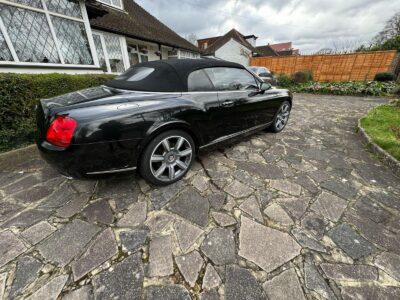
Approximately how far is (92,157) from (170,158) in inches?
33.3

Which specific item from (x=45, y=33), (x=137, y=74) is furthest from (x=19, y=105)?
(x=45, y=33)

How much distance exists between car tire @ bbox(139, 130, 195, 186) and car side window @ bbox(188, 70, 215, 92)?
23.9 inches

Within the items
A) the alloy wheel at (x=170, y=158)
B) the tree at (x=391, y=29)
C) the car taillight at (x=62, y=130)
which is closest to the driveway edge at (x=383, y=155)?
the alloy wheel at (x=170, y=158)

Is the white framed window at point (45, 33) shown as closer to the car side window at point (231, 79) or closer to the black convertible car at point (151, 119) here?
the black convertible car at point (151, 119)

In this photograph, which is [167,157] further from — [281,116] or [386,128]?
[386,128]

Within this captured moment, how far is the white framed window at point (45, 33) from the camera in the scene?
198 inches

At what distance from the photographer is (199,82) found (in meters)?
2.50

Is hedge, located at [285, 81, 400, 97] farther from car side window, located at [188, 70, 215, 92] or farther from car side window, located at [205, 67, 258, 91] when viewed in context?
car side window, located at [188, 70, 215, 92]

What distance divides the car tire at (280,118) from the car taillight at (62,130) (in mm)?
3489

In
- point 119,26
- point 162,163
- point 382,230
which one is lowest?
point 382,230

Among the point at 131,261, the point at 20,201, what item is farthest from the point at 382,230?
the point at 20,201

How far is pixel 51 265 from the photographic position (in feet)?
4.80

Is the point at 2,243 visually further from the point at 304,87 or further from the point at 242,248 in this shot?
the point at 304,87

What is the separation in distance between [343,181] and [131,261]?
2.75m
